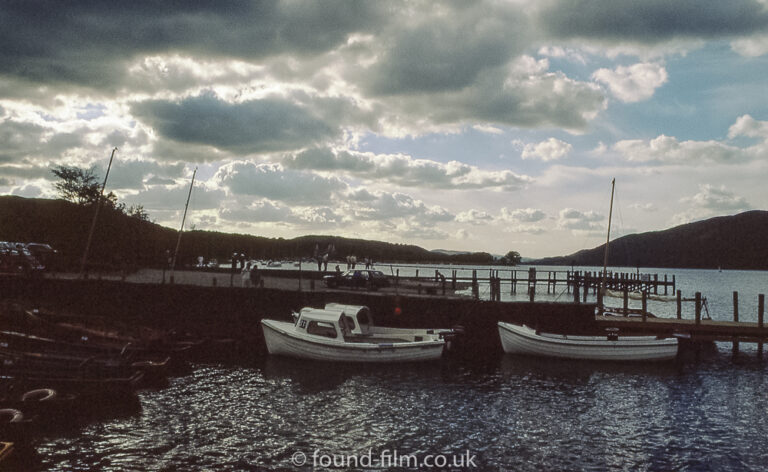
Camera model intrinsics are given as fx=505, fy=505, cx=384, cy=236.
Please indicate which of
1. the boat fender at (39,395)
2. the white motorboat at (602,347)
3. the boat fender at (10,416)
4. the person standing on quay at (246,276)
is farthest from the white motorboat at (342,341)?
the boat fender at (10,416)

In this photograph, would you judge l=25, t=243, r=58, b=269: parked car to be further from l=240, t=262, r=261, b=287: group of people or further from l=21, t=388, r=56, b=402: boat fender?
l=21, t=388, r=56, b=402: boat fender

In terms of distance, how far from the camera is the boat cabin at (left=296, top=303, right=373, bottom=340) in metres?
22.1

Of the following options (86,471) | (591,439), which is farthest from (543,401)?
(86,471)

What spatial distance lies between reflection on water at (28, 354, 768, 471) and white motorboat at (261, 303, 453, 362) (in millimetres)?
565

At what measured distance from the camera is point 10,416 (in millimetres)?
11930

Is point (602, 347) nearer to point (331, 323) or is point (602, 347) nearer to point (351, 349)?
point (351, 349)

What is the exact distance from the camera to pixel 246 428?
14305mm

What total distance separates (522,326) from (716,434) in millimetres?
11178

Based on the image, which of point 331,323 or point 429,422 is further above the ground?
point 331,323

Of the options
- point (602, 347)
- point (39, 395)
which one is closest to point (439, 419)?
point (39, 395)

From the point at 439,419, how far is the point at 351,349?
22.9 feet

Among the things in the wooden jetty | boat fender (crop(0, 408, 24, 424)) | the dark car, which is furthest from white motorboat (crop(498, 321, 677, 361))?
boat fender (crop(0, 408, 24, 424))

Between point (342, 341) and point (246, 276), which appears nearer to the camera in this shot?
point (342, 341)

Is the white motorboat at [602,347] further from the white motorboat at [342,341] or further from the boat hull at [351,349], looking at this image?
the boat hull at [351,349]
